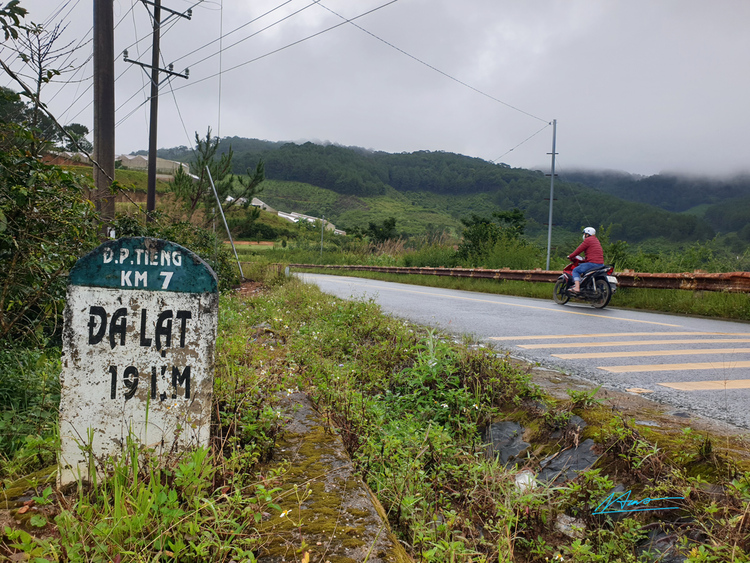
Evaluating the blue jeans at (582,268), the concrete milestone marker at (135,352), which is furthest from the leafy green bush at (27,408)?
the blue jeans at (582,268)

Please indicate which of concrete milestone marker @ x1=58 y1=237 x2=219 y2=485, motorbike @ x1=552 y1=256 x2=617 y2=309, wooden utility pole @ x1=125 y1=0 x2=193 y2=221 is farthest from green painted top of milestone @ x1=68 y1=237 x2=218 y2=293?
wooden utility pole @ x1=125 y1=0 x2=193 y2=221

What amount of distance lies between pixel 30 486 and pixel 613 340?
6122 mm

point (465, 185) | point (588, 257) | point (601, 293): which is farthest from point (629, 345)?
point (465, 185)

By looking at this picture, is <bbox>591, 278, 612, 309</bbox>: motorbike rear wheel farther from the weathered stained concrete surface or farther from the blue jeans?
the weathered stained concrete surface

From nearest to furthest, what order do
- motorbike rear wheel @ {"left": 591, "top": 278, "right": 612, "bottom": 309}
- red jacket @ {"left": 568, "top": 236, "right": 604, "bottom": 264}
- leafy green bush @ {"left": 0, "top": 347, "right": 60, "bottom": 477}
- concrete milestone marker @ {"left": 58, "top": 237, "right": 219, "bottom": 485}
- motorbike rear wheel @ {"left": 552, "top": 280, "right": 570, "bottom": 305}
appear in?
concrete milestone marker @ {"left": 58, "top": 237, "right": 219, "bottom": 485} < leafy green bush @ {"left": 0, "top": 347, "right": 60, "bottom": 477} < motorbike rear wheel @ {"left": 591, "top": 278, "right": 612, "bottom": 309} < red jacket @ {"left": 568, "top": 236, "right": 604, "bottom": 264} < motorbike rear wheel @ {"left": 552, "top": 280, "right": 570, "bottom": 305}

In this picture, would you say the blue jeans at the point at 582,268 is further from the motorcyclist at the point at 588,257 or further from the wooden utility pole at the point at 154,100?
the wooden utility pole at the point at 154,100

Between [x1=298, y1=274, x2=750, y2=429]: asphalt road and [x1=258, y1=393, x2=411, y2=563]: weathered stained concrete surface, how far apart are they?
2622mm

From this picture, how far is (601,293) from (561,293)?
1.00 meters

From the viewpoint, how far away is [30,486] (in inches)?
89.9

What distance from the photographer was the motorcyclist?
10.7m

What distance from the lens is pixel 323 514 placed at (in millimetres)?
2072

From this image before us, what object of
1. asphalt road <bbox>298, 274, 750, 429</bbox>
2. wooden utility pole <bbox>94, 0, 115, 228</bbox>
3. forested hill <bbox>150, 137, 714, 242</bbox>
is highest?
forested hill <bbox>150, 137, 714, 242</bbox>

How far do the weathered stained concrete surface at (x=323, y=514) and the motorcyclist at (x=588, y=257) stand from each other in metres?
9.16

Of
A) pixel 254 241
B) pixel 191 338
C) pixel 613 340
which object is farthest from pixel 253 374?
pixel 254 241
